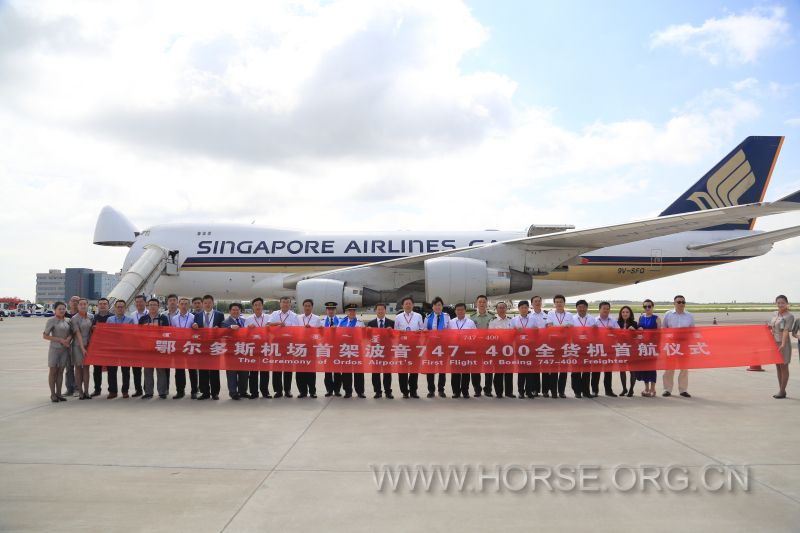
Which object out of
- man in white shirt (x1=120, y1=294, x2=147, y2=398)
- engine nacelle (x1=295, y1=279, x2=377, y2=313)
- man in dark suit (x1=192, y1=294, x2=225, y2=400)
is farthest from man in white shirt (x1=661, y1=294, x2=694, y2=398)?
engine nacelle (x1=295, y1=279, x2=377, y2=313)

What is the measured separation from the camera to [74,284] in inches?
4515

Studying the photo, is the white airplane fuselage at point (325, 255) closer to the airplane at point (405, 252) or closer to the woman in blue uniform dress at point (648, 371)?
the airplane at point (405, 252)

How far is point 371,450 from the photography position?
5176 mm

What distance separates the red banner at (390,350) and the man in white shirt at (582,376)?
15 centimetres

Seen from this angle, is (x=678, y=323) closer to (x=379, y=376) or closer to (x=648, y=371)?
(x=648, y=371)

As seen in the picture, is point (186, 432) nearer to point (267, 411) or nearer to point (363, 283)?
point (267, 411)

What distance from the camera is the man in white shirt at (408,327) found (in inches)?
324

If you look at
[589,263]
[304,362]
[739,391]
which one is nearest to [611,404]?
[739,391]

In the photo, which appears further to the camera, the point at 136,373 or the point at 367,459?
the point at 136,373

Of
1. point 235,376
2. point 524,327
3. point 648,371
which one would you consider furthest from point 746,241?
point 235,376

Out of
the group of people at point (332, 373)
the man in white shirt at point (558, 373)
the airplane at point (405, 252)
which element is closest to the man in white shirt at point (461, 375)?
the group of people at point (332, 373)

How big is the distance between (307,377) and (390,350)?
142 cm

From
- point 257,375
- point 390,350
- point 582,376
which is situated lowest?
point 582,376

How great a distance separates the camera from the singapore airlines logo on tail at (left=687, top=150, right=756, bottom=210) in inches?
792
